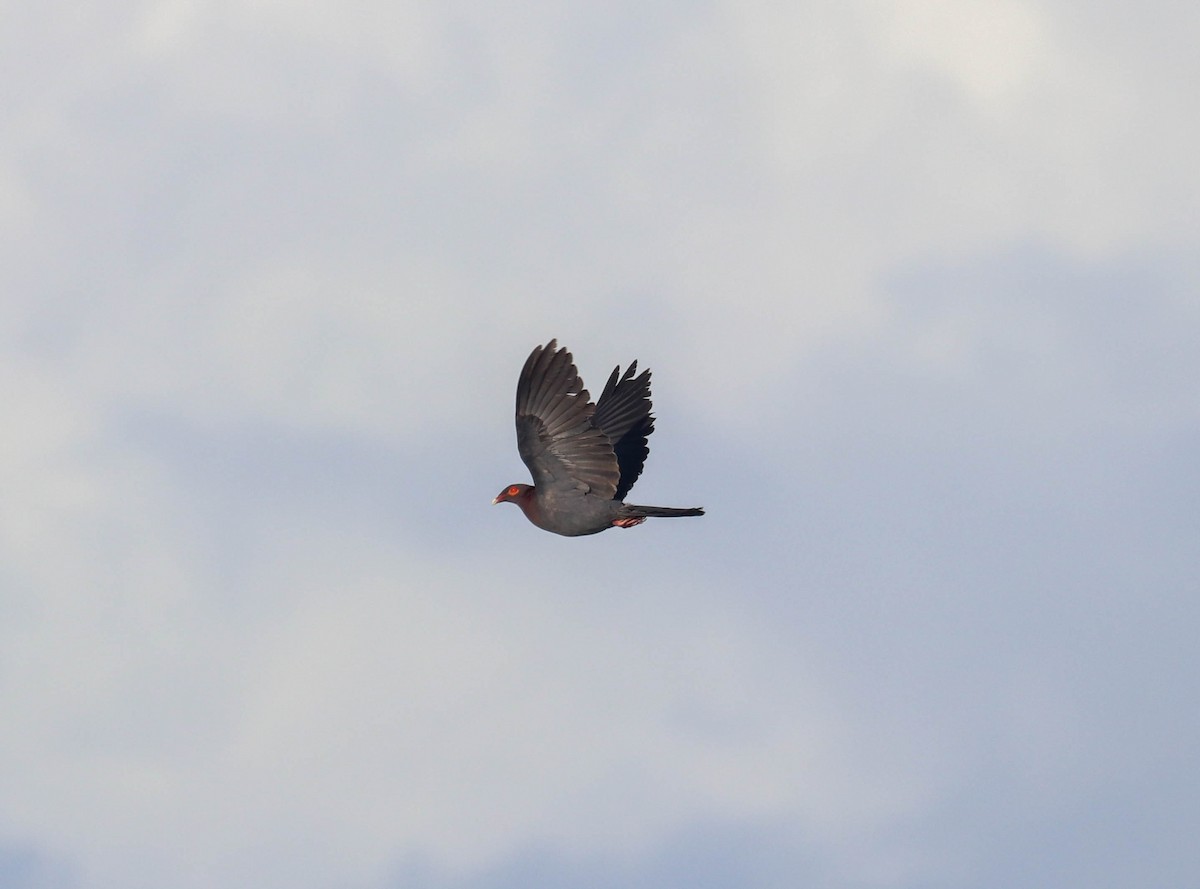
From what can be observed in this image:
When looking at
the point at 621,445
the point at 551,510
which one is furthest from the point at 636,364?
the point at 551,510

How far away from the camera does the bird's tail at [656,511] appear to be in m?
29.4

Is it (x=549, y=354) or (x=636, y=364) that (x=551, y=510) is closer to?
(x=549, y=354)

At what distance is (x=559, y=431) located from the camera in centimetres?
2939

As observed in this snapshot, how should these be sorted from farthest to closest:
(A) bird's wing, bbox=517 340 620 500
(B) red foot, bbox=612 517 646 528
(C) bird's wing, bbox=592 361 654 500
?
(C) bird's wing, bbox=592 361 654 500 → (B) red foot, bbox=612 517 646 528 → (A) bird's wing, bbox=517 340 620 500

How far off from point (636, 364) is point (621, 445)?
161 cm

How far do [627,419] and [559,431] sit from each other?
165 inches

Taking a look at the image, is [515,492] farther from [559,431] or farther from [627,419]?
[627,419]

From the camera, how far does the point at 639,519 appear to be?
29.9m

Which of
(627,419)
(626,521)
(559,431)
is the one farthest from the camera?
(627,419)

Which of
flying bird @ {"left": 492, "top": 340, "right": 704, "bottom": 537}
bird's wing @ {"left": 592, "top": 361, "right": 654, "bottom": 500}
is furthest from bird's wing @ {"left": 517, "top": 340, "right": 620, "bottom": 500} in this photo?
bird's wing @ {"left": 592, "top": 361, "right": 654, "bottom": 500}

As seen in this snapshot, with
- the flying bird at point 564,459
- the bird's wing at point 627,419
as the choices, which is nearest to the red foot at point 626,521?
the flying bird at point 564,459

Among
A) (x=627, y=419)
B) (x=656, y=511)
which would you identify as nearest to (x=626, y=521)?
(x=656, y=511)

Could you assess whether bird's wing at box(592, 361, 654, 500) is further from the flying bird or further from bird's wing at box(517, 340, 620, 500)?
bird's wing at box(517, 340, 620, 500)

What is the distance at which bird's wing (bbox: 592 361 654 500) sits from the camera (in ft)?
108
